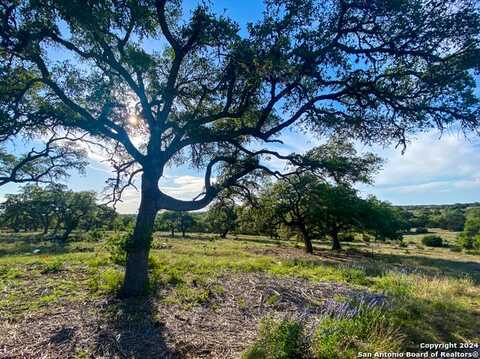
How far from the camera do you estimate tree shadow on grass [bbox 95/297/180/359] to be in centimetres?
375

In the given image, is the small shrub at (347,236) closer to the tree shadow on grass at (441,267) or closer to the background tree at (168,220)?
the tree shadow on grass at (441,267)

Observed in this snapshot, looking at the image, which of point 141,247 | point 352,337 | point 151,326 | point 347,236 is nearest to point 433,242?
point 347,236

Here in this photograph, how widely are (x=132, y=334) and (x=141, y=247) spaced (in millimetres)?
2052

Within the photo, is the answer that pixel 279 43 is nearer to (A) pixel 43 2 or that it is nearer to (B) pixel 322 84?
(B) pixel 322 84

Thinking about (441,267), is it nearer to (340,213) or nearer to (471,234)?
(340,213)

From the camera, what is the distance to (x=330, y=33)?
5.80 m

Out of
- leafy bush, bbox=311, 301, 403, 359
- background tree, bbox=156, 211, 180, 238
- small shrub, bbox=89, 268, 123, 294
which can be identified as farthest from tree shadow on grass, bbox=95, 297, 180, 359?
background tree, bbox=156, 211, 180, 238

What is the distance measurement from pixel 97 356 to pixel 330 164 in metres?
5.86

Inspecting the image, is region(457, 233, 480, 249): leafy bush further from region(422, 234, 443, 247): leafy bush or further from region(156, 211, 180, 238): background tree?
region(156, 211, 180, 238): background tree

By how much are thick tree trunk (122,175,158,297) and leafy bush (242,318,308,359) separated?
345cm

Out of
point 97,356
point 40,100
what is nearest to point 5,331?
point 97,356

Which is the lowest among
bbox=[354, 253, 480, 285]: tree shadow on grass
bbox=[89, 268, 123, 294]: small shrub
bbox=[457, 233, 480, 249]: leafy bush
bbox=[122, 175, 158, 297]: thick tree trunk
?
bbox=[354, 253, 480, 285]: tree shadow on grass

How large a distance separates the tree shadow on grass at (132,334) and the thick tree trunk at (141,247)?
1.91ft

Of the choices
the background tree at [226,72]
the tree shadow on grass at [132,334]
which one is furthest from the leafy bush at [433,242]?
the tree shadow on grass at [132,334]
